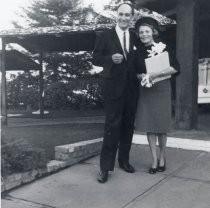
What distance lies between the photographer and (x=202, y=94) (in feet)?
31.9

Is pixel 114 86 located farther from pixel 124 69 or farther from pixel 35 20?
pixel 35 20

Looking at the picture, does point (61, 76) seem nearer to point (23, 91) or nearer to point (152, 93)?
point (23, 91)

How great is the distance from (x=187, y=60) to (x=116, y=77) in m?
2.55

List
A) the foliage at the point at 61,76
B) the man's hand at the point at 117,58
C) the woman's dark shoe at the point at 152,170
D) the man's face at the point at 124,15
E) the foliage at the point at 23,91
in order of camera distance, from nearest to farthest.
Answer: the man's hand at the point at 117,58 → the man's face at the point at 124,15 → the woman's dark shoe at the point at 152,170 → the foliage at the point at 61,76 → the foliage at the point at 23,91

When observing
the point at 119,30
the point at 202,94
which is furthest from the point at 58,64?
the point at 119,30

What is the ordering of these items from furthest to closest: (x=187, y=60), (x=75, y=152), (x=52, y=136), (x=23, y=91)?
(x=23, y=91), (x=52, y=136), (x=187, y=60), (x=75, y=152)

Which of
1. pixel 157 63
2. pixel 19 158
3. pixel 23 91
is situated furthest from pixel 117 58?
pixel 23 91

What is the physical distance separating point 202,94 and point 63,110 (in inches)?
301

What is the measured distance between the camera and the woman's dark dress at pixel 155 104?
14.8 feet

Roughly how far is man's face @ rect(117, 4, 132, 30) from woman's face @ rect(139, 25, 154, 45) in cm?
18

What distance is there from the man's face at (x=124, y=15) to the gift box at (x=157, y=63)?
0.48 meters

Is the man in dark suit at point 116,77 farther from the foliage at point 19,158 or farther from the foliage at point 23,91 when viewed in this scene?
the foliage at point 23,91

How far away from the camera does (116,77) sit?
4293 millimetres

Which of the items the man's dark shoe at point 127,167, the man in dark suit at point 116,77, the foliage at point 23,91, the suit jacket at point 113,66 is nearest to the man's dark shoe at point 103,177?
the man in dark suit at point 116,77
